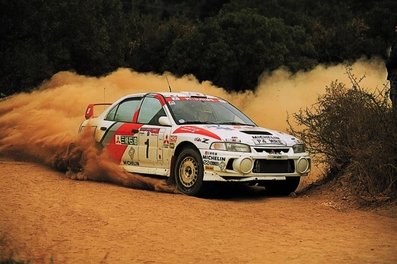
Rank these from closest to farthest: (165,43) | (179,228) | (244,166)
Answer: (179,228) < (244,166) < (165,43)

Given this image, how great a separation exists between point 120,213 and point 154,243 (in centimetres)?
175

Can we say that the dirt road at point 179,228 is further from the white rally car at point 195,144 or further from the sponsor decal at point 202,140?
the sponsor decal at point 202,140

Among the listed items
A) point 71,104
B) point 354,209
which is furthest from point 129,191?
point 71,104

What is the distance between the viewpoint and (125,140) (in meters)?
12.9

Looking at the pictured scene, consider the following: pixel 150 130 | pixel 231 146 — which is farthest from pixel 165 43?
pixel 231 146

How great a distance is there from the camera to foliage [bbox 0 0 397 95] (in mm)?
28203

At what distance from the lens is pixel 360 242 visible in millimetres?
8477

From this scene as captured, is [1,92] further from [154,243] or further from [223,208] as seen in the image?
[154,243]

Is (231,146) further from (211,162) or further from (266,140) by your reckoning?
(266,140)

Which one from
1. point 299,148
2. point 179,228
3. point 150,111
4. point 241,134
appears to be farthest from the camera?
point 150,111

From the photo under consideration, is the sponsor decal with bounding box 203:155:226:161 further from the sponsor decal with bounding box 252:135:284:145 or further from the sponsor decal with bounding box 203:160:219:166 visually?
the sponsor decal with bounding box 252:135:284:145

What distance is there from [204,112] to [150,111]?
94 cm

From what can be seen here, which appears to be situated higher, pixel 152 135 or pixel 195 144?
pixel 152 135

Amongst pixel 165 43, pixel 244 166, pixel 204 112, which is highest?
pixel 165 43
